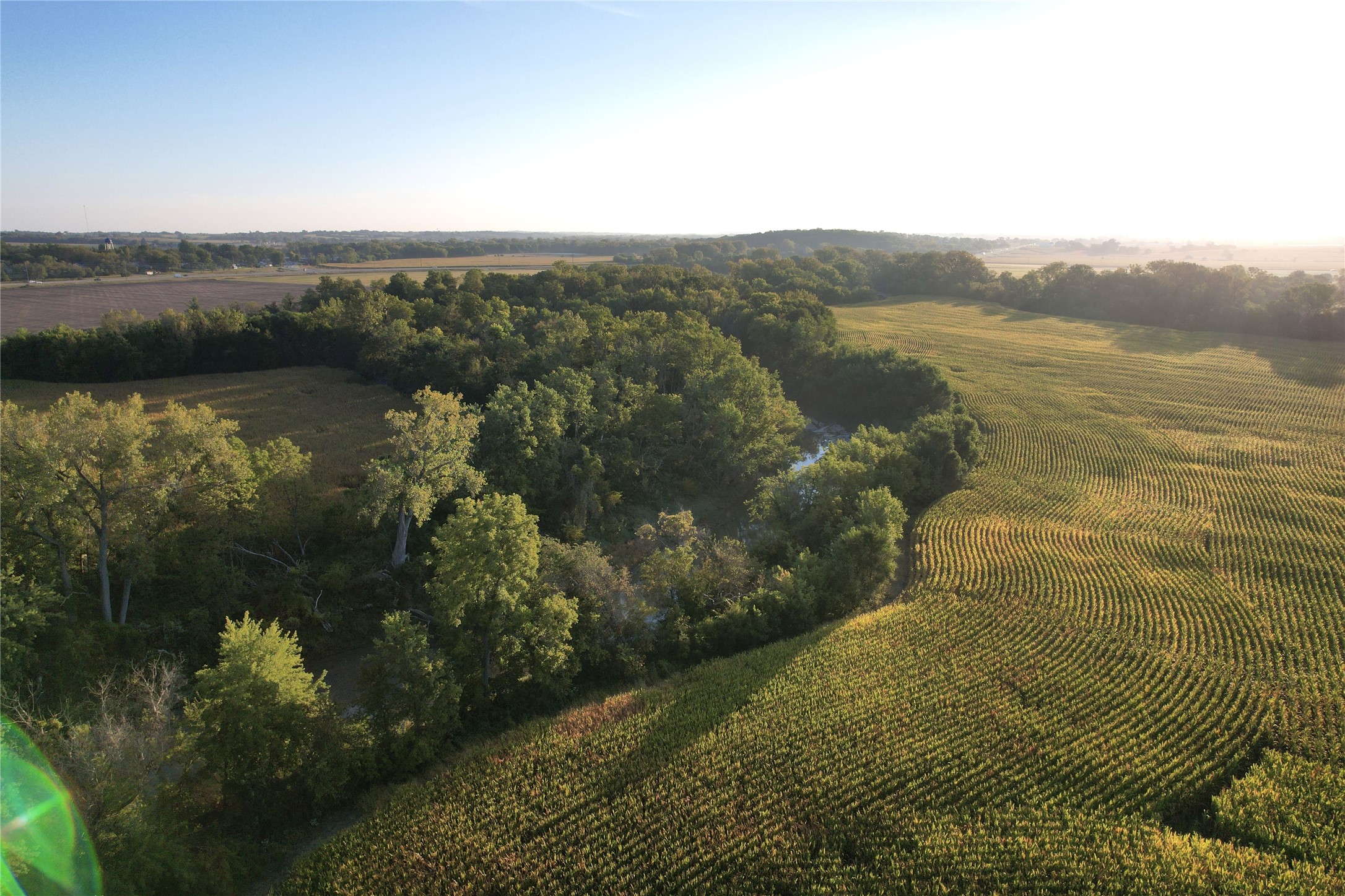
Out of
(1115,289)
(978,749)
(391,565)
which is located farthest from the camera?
(1115,289)

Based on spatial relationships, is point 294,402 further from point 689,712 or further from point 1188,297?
point 1188,297

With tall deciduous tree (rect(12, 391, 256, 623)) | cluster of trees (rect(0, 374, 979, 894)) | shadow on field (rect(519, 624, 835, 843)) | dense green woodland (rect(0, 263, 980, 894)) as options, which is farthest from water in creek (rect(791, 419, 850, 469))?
tall deciduous tree (rect(12, 391, 256, 623))

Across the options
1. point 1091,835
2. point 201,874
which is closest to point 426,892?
point 201,874

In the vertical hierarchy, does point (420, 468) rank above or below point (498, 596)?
above

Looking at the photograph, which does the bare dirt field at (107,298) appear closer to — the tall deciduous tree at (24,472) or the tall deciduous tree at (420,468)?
the tall deciduous tree at (24,472)

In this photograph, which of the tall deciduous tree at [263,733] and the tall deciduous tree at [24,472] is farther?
the tall deciduous tree at [24,472]

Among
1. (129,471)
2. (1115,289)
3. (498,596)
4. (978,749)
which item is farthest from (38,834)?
(1115,289)

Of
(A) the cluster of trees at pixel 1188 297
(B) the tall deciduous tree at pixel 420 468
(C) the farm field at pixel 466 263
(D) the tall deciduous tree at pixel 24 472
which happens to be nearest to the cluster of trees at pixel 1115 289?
(A) the cluster of trees at pixel 1188 297
